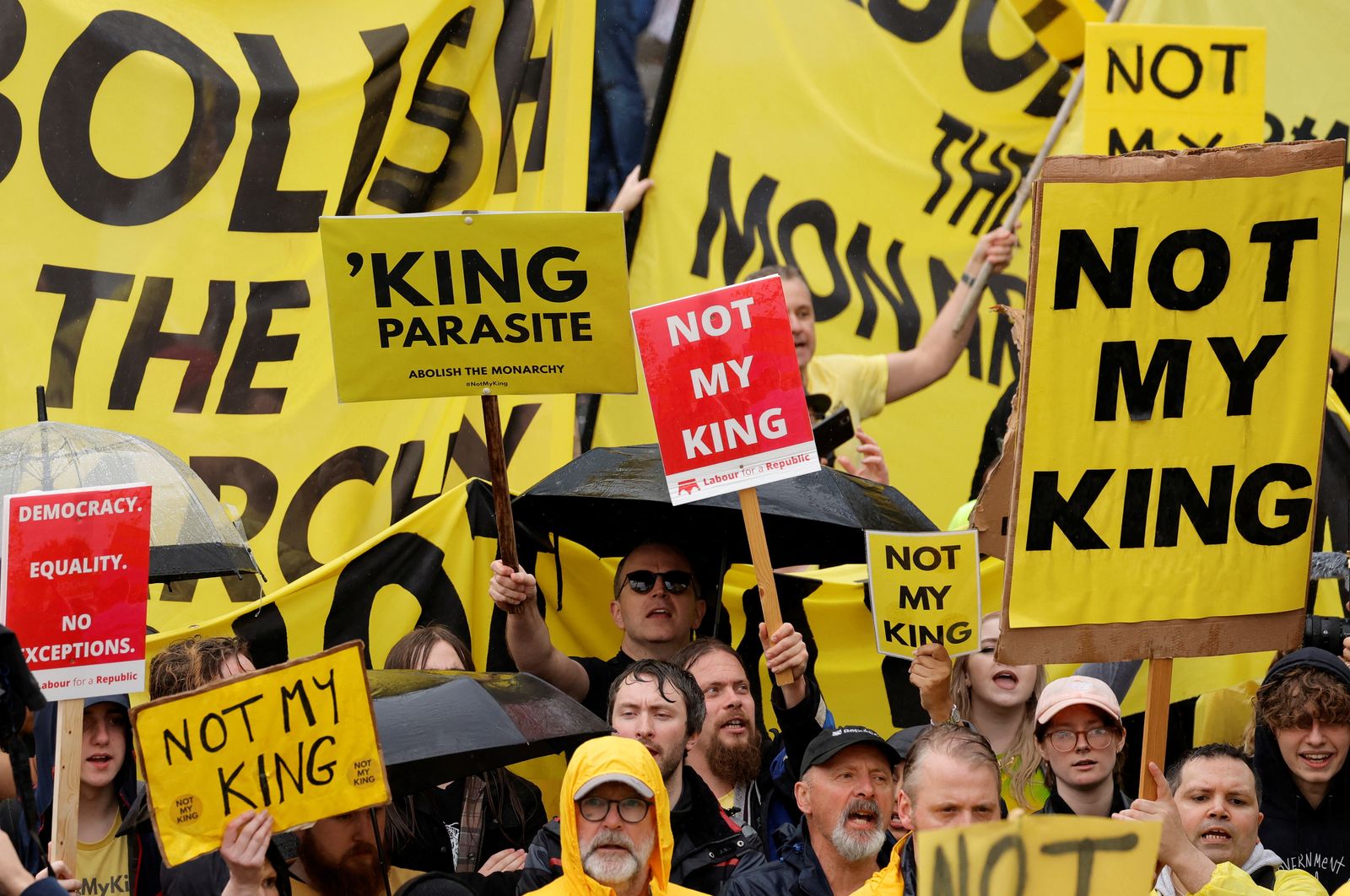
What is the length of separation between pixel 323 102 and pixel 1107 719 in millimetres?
3697

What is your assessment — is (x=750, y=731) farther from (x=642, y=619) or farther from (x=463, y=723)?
(x=463, y=723)

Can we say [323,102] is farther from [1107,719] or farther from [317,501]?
[1107,719]

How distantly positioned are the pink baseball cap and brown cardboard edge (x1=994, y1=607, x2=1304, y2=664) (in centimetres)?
68

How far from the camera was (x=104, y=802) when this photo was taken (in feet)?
14.2

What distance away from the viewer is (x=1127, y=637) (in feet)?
11.9

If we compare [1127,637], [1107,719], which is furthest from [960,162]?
[1127,637]

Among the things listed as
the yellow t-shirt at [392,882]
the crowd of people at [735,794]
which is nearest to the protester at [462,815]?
the crowd of people at [735,794]

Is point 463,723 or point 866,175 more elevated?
point 866,175

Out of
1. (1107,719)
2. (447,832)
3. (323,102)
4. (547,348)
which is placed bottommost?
(447,832)

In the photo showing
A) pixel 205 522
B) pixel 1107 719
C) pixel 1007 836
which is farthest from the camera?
pixel 205 522

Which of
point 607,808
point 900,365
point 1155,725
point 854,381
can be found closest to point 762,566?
point 607,808

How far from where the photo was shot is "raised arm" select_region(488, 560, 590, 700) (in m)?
4.92

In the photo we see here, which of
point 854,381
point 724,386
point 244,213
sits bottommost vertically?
point 724,386

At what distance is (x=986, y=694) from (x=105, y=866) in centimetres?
238
